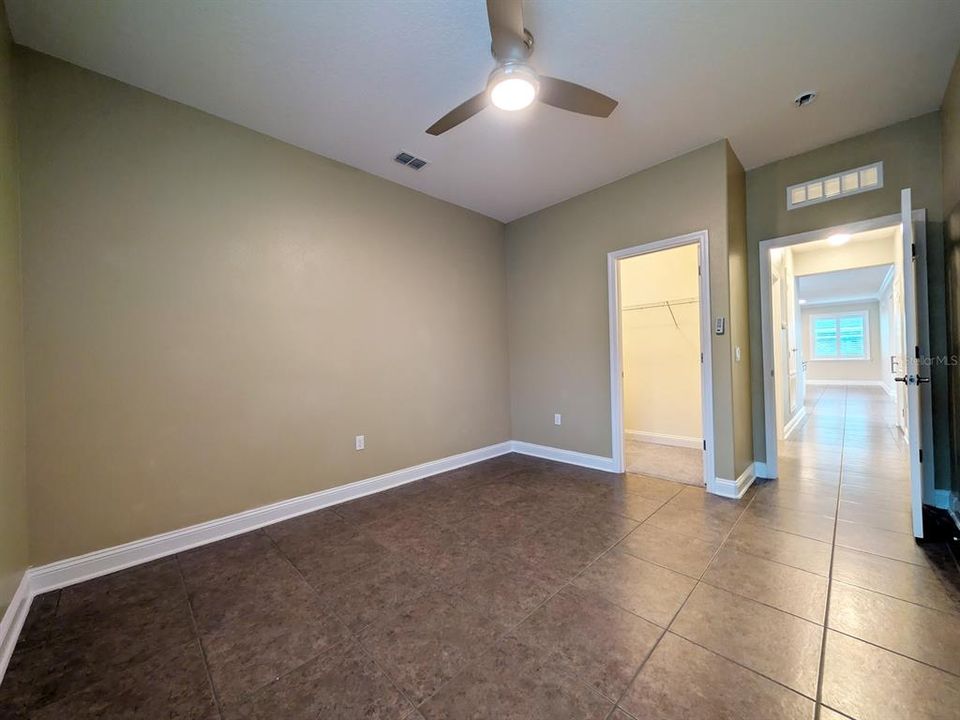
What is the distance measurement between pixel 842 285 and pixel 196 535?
39.4 ft

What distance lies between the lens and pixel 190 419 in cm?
236

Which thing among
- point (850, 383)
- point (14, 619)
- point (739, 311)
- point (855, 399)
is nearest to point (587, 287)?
point (739, 311)

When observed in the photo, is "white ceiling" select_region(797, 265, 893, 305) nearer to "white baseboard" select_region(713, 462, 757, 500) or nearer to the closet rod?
the closet rod

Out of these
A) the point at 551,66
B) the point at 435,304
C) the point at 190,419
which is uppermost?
the point at 551,66

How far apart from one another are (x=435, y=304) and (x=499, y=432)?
1.74m

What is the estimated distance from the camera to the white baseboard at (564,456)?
12.2ft

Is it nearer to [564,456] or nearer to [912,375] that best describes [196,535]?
[564,456]

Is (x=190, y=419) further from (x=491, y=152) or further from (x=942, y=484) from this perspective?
(x=942, y=484)

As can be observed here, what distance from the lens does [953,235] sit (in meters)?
2.34

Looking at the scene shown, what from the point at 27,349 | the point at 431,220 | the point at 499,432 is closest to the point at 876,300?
the point at 499,432

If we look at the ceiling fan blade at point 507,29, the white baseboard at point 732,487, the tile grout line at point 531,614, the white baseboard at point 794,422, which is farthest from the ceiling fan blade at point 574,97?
the white baseboard at point 794,422

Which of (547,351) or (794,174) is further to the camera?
(547,351)

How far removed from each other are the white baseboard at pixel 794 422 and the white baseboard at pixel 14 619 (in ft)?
22.1

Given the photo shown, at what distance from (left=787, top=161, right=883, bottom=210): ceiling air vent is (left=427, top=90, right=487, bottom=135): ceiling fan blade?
2.97m
